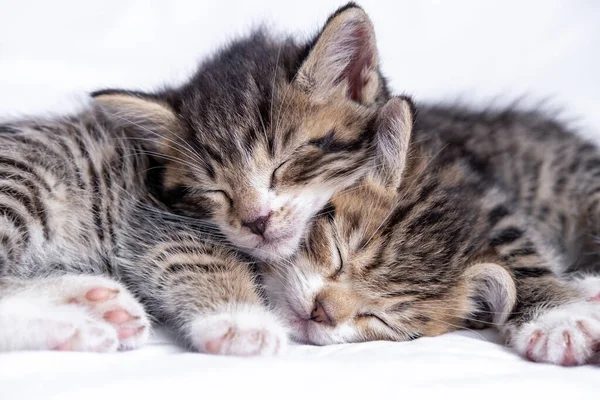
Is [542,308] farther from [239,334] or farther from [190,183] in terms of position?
[190,183]

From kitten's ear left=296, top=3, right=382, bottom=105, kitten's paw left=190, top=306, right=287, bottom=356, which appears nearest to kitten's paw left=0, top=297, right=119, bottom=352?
kitten's paw left=190, top=306, right=287, bottom=356

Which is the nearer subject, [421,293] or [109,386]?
[109,386]

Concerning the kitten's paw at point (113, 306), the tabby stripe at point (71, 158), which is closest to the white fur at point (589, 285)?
the kitten's paw at point (113, 306)

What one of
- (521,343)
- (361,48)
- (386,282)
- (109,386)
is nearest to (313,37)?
(361,48)

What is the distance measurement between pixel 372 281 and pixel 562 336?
0.46 meters

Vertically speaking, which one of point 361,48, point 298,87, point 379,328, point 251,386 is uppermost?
point 361,48

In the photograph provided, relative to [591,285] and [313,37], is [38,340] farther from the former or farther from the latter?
[591,285]

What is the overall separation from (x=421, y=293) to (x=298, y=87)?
2.31ft

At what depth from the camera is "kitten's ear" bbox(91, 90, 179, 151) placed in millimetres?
1943

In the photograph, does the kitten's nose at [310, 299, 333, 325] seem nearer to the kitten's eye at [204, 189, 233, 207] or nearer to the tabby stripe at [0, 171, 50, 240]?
the kitten's eye at [204, 189, 233, 207]

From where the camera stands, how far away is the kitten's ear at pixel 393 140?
170cm

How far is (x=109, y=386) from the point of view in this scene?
1.18 metres

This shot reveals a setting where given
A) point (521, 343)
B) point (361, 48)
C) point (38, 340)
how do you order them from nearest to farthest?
point (38, 340) → point (521, 343) → point (361, 48)

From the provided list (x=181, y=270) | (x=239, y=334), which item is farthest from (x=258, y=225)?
(x=239, y=334)
